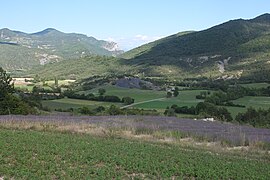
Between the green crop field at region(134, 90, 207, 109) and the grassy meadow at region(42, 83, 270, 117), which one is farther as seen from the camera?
the green crop field at region(134, 90, 207, 109)

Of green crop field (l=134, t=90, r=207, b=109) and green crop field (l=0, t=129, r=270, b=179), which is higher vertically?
green crop field (l=0, t=129, r=270, b=179)

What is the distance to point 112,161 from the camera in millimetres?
13812

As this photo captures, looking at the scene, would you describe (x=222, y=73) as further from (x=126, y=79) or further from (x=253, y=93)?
(x=253, y=93)

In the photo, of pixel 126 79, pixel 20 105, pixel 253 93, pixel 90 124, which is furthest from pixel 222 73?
pixel 90 124

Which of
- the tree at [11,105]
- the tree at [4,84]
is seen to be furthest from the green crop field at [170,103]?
the tree at [11,105]

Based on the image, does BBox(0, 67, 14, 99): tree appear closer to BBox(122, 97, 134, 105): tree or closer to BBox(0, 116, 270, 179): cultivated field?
BBox(0, 116, 270, 179): cultivated field

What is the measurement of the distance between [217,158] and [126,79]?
120m

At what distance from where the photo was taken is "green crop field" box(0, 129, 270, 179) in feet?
40.7

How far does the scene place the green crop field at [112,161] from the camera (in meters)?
12.4

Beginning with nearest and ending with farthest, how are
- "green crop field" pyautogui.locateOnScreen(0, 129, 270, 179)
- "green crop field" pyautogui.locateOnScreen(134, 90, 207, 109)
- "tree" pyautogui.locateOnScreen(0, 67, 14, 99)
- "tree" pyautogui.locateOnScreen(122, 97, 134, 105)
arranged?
Answer: "green crop field" pyautogui.locateOnScreen(0, 129, 270, 179), "tree" pyautogui.locateOnScreen(0, 67, 14, 99), "green crop field" pyautogui.locateOnScreen(134, 90, 207, 109), "tree" pyautogui.locateOnScreen(122, 97, 134, 105)

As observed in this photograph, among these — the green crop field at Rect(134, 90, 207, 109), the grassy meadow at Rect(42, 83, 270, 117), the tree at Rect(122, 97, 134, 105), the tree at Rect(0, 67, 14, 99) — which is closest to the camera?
the tree at Rect(0, 67, 14, 99)

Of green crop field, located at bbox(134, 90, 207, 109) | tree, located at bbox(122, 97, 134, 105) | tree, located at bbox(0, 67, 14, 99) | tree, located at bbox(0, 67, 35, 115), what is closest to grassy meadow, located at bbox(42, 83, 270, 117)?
green crop field, located at bbox(134, 90, 207, 109)

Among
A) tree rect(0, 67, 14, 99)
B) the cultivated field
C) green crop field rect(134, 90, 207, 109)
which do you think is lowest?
green crop field rect(134, 90, 207, 109)

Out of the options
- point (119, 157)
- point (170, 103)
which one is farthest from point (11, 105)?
point (170, 103)
